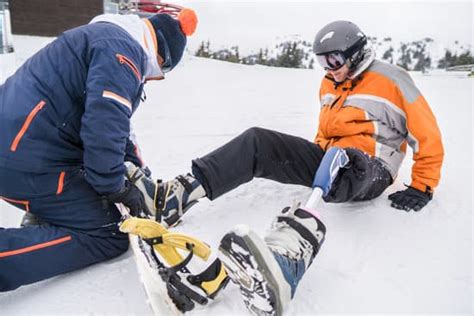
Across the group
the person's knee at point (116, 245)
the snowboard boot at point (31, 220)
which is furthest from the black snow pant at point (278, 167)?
the snowboard boot at point (31, 220)

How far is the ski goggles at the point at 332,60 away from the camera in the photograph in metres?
2.08

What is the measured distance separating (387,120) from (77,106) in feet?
4.82

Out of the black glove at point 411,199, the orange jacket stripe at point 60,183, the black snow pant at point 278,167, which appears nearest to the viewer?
the orange jacket stripe at point 60,183

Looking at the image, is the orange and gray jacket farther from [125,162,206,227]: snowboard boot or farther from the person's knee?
the person's knee

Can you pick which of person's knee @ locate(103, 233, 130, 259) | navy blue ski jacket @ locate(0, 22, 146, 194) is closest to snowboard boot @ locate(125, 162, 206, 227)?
person's knee @ locate(103, 233, 130, 259)

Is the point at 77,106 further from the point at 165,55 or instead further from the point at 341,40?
the point at 341,40

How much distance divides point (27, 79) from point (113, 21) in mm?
420

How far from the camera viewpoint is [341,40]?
6.77ft

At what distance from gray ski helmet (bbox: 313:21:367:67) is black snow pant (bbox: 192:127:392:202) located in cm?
48

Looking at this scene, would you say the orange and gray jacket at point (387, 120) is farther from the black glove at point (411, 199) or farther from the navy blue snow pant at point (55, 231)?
the navy blue snow pant at point (55, 231)

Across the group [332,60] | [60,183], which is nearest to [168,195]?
[60,183]

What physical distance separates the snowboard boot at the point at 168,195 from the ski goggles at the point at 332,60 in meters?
0.91

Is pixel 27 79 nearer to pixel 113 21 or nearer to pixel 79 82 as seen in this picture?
pixel 79 82

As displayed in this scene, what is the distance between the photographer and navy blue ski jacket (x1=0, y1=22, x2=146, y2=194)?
4.98ft
